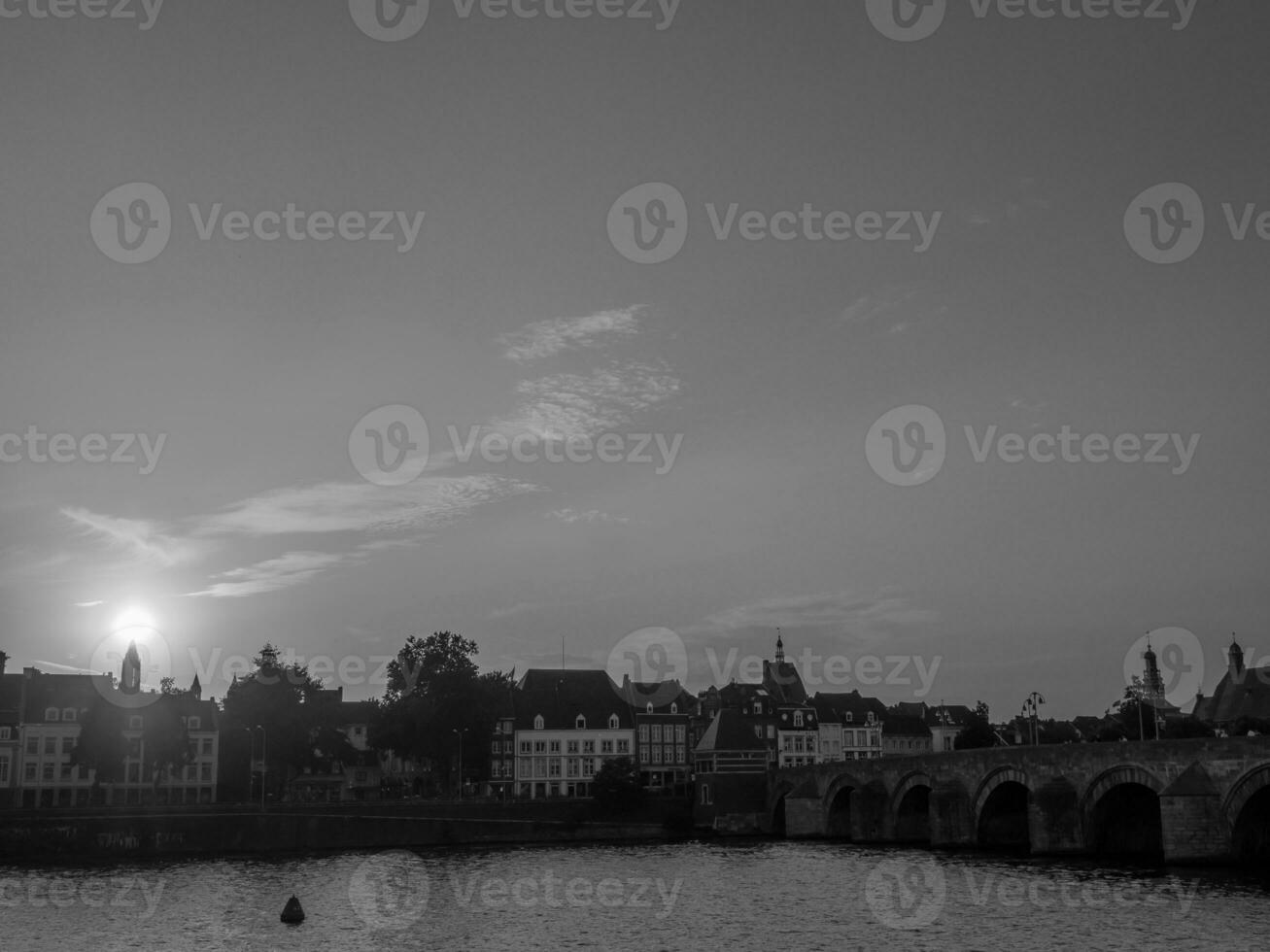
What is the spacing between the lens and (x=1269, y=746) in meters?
58.8

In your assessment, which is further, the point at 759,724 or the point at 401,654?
the point at 759,724

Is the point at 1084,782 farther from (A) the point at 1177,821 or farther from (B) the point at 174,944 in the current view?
(B) the point at 174,944

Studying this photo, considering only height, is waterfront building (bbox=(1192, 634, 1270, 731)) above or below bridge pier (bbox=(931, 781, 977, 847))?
above

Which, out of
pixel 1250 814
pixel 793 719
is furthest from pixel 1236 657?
pixel 1250 814

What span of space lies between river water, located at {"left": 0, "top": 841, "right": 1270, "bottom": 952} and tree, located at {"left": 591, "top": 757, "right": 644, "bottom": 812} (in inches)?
1106

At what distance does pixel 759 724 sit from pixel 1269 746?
90.7 metres

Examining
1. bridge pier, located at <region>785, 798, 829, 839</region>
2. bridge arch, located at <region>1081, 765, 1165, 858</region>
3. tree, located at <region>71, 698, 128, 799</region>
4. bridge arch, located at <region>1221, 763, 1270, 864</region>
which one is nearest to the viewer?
bridge arch, located at <region>1221, 763, 1270, 864</region>

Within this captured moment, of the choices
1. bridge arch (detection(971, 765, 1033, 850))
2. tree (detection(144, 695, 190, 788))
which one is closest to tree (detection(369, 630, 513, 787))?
tree (detection(144, 695, 190, 788))

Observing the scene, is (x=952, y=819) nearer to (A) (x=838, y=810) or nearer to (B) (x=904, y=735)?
(A) (x=838, y=810)

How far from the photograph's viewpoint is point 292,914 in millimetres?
52938

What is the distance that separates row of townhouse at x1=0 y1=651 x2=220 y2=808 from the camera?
382 feet

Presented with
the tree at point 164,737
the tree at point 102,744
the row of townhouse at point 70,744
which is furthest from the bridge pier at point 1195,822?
the tree at point 102,744

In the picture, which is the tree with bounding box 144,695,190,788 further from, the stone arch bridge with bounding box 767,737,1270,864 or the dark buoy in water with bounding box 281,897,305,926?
the dark buoy in water with bounding box 281,897,305,926

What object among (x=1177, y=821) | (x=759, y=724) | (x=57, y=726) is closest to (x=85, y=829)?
(x=57, y=726)
